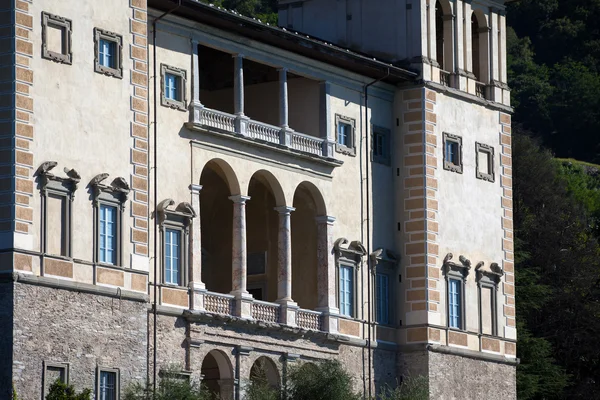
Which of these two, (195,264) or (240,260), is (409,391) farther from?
(195,264)

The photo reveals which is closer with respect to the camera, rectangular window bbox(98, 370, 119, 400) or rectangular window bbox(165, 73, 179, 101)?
rectangular window bbox(98, 370, 119, 400)

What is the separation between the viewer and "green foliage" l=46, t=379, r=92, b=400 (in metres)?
47.2

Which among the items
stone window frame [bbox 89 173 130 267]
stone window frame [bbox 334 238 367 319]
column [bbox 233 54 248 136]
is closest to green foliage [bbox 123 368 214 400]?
stone window frame [bbox 89 173 130 267]

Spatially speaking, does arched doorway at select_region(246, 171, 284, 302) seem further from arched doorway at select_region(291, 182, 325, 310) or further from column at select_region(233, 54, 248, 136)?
column at select_region(233, 54, 248, 136)

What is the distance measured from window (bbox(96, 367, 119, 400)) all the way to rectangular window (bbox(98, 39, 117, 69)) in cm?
809

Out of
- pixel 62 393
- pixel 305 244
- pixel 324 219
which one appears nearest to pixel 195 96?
pixel 324 219

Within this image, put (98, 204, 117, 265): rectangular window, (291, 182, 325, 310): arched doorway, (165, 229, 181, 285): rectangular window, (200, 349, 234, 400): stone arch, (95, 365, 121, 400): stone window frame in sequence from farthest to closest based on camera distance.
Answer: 1. (291, 182, 325, 310): arched doorway
2. (200, 349, 234, 400): stone arch
3. (165, 229, 181, 285): rectangular window
4. (98, 204, 117, 265): rectangular window
5. (95, 365, 121, 400): stone window frame

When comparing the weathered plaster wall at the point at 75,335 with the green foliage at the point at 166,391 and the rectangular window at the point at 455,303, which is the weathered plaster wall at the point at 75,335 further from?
the rectangular window at the point at 455,303

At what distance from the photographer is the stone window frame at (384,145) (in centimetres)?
6469

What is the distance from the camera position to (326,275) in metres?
61.4

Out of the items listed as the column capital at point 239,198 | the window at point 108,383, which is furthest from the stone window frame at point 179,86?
the window at point 108,383

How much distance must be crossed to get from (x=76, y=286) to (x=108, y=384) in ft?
9.47

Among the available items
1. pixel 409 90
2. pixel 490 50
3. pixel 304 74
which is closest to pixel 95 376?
pixel 304 74

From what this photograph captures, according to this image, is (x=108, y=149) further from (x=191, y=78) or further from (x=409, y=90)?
(x=409, y=90)
